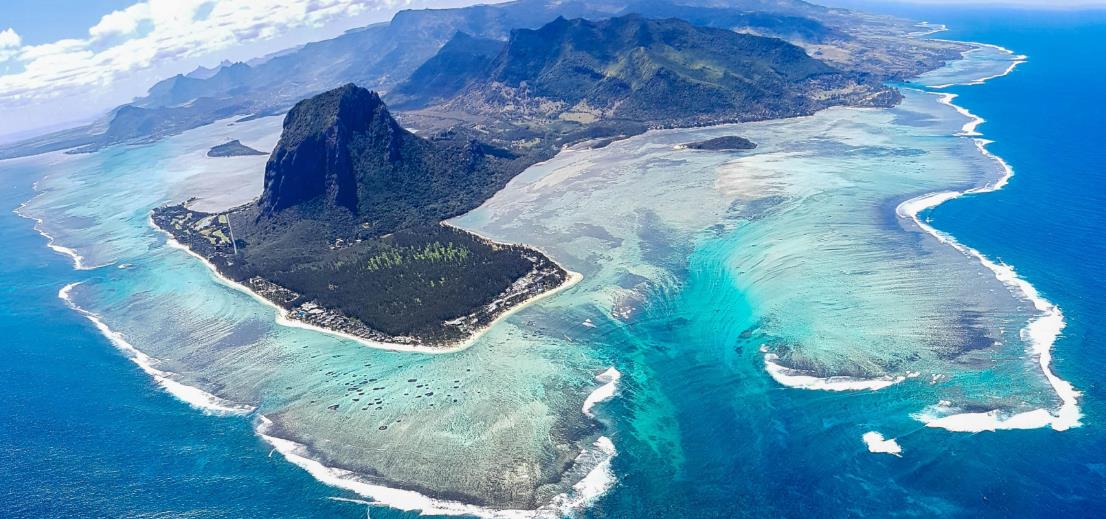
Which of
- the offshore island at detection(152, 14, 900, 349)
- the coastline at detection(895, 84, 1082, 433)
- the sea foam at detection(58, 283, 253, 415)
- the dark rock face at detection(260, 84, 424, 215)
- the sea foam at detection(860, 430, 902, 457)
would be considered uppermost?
the dark rock face at detection(260, 84, 424, 215)

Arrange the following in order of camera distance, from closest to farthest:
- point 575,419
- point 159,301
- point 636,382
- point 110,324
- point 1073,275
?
point 575,419
point 636,382
point 1073,275
point 110,324
point 159,301

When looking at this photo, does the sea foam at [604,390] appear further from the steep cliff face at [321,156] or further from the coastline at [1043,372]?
the steep cliff face at [321,156]

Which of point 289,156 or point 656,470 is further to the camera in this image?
point 289,156

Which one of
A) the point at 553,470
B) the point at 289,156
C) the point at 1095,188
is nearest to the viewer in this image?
the point at 553,470

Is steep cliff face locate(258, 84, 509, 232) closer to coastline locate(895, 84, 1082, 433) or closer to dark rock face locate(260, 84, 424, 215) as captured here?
dark rock face locate(260, 84, 424, 215)

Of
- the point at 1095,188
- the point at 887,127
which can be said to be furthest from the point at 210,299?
the point at 887,127

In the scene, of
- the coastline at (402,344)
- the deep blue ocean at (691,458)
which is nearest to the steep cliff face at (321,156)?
the coastline at (402,344)

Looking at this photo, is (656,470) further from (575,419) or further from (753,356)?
(753,356)

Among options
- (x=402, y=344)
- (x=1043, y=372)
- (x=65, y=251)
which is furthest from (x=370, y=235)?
(x=1043, y=372)

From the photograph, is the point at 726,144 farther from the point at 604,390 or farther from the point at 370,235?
the point at 604,390

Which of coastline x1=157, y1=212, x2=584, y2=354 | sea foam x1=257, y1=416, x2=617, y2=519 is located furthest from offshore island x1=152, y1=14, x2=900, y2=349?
sea foam x1=257, y1=416, x2=617, y2=519
